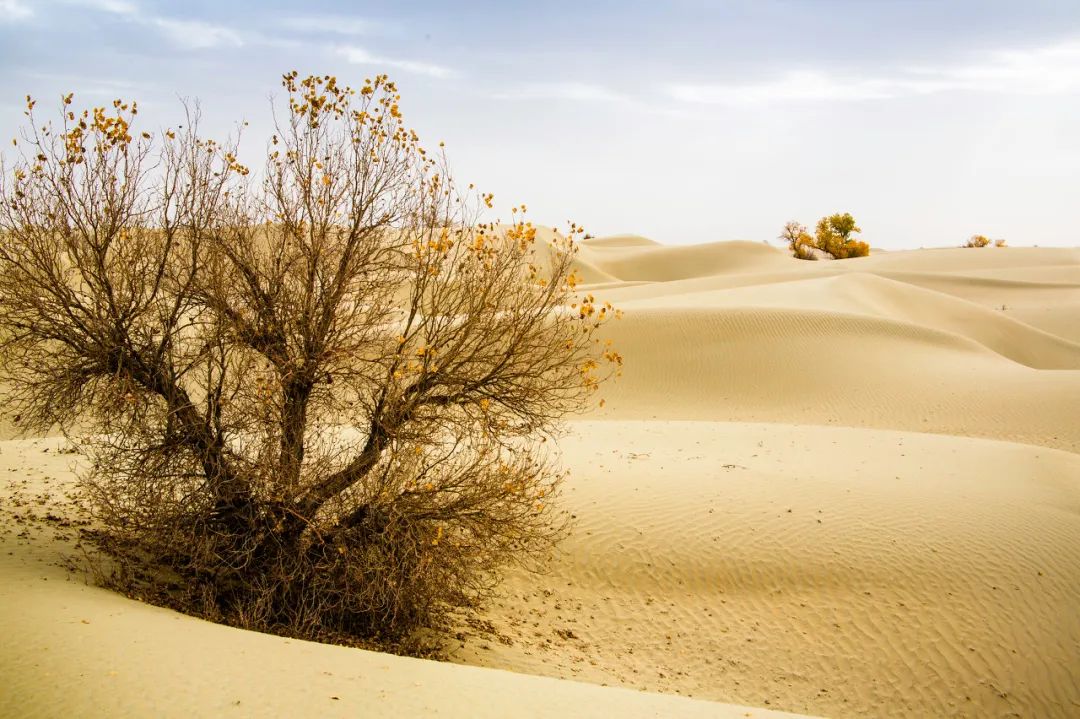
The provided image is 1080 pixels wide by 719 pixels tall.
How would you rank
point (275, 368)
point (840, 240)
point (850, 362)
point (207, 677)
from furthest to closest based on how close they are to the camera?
point (840, 240) < point (850, 362) < point (275, 368) < point (207, 677)

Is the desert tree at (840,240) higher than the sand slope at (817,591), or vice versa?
the desert tree at (840,240)

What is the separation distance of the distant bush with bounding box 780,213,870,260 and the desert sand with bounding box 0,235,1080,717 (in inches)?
2283

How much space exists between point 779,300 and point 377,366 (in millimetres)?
27581

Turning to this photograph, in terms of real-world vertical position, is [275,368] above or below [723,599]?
above

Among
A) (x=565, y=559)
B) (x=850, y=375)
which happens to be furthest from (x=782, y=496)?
(x=850, y=375)

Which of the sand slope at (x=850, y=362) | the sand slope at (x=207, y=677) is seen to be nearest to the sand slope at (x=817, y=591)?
the sand slope at (x=207, y=677)

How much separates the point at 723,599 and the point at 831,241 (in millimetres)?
73716

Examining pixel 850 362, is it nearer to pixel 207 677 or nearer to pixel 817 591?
pixel 817 591

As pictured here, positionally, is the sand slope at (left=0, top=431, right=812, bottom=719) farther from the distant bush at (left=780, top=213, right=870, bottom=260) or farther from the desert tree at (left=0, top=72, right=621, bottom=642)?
the distant bush at (left=780, top=213, right=870, bottom=260)

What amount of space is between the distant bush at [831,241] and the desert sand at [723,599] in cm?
5799

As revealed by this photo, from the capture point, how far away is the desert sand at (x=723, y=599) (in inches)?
254

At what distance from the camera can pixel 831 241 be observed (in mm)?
79625

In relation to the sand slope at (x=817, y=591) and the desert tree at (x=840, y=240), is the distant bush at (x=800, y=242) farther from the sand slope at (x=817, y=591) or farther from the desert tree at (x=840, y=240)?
the sand slope at (x=817, y=591)

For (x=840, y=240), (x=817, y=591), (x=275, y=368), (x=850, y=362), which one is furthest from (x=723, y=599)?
(x=840, y=240)
